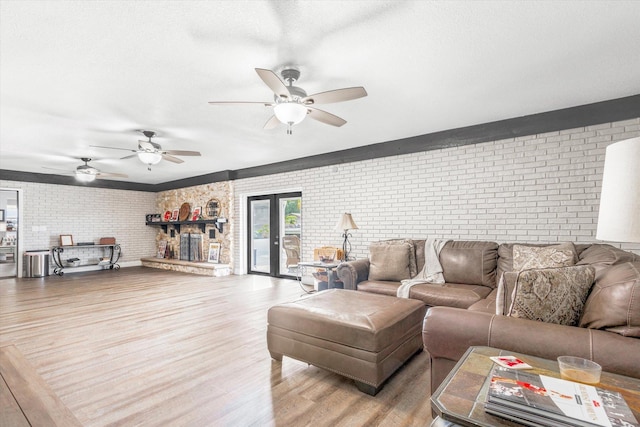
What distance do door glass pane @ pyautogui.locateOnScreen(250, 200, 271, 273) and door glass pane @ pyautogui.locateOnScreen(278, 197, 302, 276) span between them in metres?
0.45

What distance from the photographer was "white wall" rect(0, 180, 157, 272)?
7621 millimetres

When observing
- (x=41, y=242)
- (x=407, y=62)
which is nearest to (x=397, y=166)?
(x=407, y=62)

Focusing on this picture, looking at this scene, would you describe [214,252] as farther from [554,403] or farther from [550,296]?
[554,403]

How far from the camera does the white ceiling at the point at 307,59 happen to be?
6.56 ft

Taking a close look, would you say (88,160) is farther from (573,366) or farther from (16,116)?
(573,366)

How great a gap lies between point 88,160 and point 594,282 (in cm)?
750

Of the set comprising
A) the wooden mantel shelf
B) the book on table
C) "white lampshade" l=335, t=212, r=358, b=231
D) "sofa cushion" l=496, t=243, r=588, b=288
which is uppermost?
"white lampshade" l=335, t=212, r=358, b=231

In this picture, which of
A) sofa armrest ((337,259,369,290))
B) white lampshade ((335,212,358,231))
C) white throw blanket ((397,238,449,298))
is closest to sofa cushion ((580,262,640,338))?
white throw blanket ((397,238,449,298))

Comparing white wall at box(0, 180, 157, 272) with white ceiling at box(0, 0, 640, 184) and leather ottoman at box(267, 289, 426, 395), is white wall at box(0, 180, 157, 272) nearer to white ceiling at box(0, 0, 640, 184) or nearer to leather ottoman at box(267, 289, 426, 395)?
white ceiling at box(0, 0, 640, 184)

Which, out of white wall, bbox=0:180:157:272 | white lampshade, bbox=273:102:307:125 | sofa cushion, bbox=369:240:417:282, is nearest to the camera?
white lampshade, bbox=273:102:307:125

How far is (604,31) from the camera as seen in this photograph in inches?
87.0

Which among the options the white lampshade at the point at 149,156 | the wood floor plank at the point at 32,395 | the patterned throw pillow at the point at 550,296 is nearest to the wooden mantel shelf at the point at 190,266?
the white lampshade at the point at 149,156

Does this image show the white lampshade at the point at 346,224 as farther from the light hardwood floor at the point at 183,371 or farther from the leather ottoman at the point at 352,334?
the leather ottoman at the point at 352,334

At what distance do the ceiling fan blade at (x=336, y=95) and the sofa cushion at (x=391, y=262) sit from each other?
2239mm
